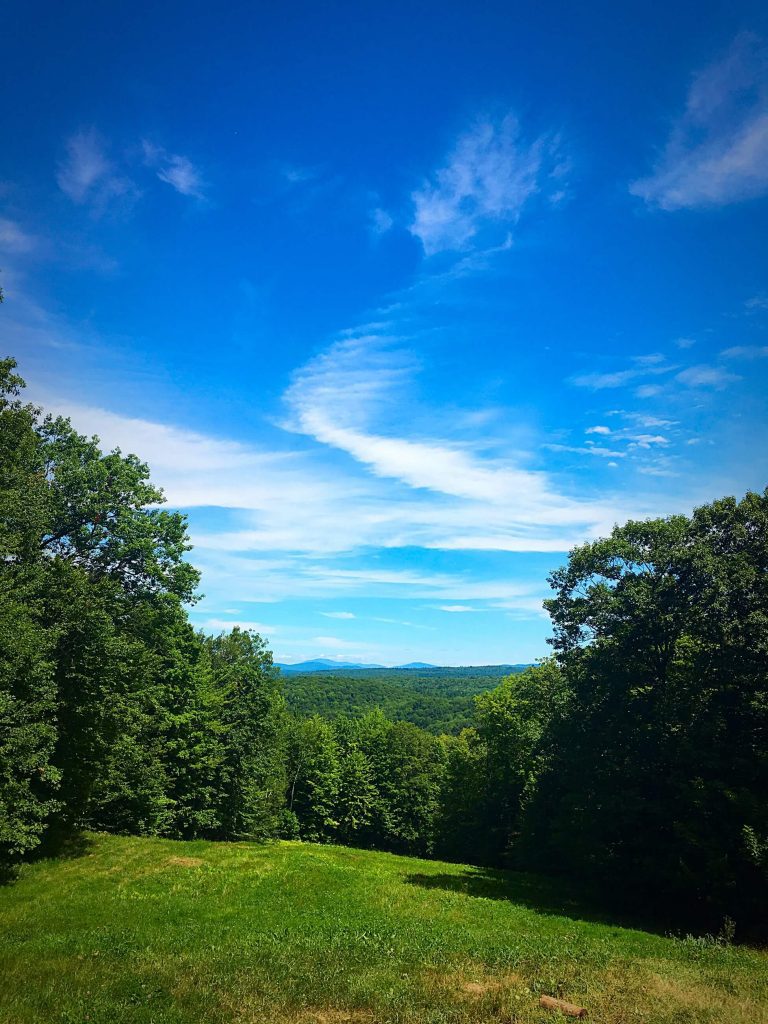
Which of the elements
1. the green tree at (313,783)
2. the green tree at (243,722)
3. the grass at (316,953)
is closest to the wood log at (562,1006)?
the grass at (316,953)

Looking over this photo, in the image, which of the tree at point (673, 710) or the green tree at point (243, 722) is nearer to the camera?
the tree at point (673, 710)

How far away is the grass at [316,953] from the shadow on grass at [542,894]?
283mm

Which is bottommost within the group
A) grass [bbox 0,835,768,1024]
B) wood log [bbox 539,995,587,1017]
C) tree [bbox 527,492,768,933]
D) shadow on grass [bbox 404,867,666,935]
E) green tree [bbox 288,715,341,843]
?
green tree [bbox 288,715,341,843]

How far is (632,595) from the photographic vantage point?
79.2 feet

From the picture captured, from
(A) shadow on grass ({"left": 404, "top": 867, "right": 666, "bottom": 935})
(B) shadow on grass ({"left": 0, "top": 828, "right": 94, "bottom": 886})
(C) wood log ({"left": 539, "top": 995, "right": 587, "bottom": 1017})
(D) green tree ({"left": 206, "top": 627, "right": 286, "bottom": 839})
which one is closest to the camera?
(C) wood log ({"left": 539, "top": 995, "right": 587, "bottom": 1017})

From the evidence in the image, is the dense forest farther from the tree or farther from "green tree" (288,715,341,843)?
"green tree" (288,715,341,843)

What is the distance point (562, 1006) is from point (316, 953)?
608 cm

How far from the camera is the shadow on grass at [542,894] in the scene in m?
20.4

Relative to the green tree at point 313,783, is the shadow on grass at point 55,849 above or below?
above

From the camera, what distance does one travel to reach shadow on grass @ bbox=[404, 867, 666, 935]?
20.4 metres

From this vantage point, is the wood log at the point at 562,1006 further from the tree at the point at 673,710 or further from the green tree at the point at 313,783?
the green tree at the point at 313,783

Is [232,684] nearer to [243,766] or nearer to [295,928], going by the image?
[243,766]

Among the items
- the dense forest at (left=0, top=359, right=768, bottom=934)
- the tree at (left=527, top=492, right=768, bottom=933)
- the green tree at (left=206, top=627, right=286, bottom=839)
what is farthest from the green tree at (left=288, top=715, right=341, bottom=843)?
the tree at (left=527, top=492, right=768, bottom=933)

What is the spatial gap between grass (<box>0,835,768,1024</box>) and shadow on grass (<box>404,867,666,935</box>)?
0.28 m
